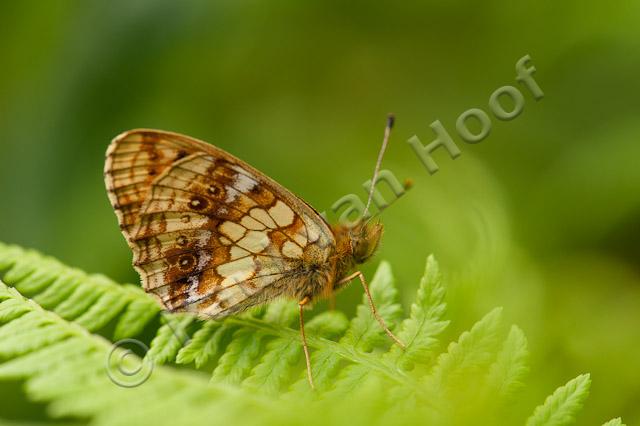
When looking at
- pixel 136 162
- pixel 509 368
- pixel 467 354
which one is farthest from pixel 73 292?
pixel 509 368

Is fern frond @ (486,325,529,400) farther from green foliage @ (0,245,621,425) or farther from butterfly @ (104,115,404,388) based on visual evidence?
butterfly @ (104,115,404,388)

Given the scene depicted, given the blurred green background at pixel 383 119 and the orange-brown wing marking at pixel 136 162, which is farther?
the blurred green background at pixel 383 119

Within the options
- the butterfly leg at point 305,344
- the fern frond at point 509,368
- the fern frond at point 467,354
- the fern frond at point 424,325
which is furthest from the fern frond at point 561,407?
the butterfly leg at point 305,344

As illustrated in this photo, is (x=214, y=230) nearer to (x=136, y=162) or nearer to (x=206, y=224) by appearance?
(x=206, y=224)

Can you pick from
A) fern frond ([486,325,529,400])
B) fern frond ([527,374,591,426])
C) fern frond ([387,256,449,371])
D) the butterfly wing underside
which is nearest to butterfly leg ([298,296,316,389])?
the butterfly wing underside

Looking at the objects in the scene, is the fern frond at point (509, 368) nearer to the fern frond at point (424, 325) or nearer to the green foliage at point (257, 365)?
the green foliage at point (257, 365)

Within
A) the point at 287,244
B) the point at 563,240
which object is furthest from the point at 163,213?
the point at 563,240

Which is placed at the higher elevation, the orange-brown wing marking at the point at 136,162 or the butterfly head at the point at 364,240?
the orange-brown wing marking at the point at 136,162

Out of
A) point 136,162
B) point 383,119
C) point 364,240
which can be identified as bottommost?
point 364,240
